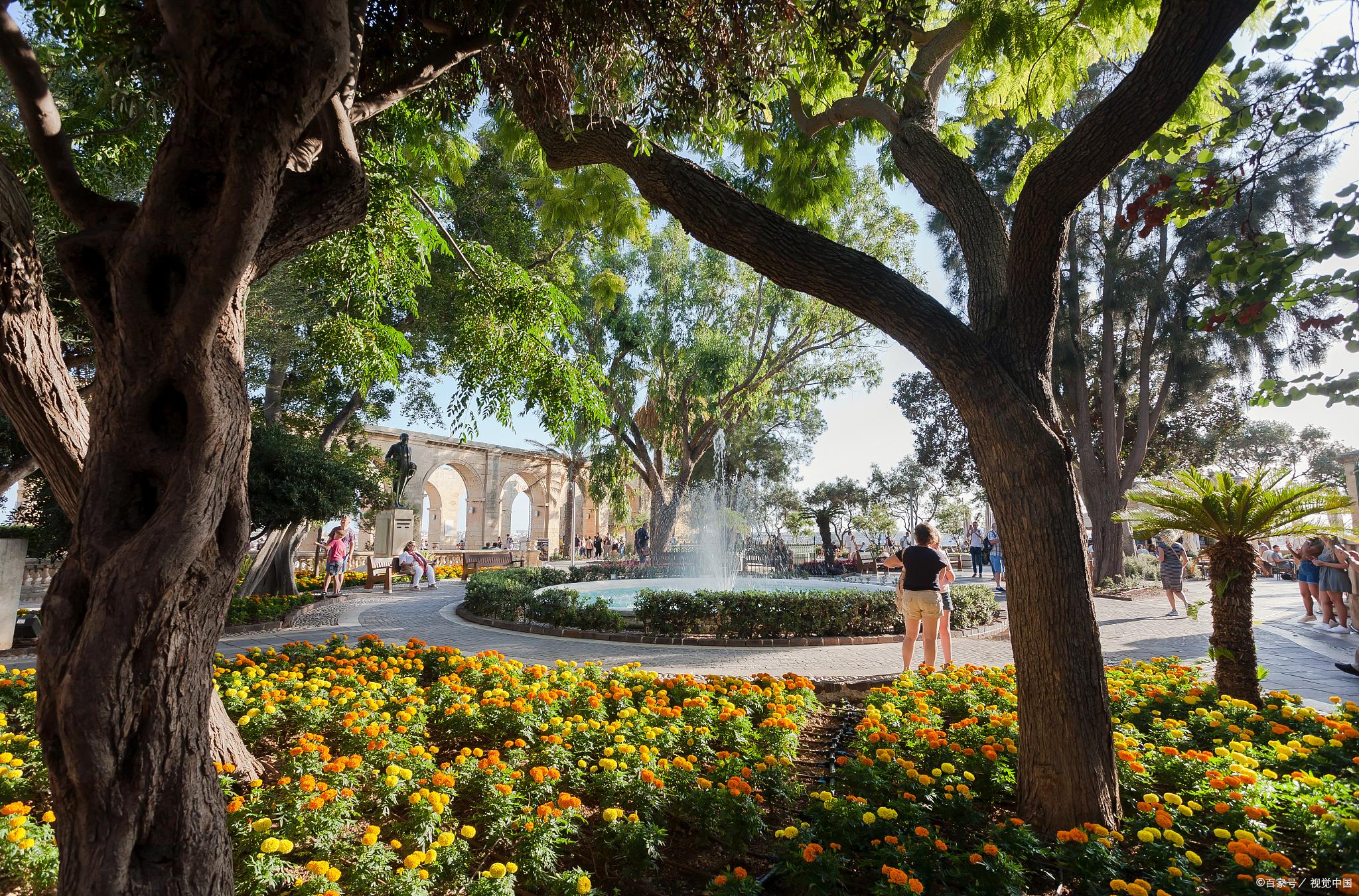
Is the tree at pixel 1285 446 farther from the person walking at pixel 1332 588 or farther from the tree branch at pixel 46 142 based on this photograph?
the tree branch at pixel 46 142

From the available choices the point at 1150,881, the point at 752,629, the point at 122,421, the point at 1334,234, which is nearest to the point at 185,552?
the point at 122,421

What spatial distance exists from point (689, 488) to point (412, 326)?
12.2 metres

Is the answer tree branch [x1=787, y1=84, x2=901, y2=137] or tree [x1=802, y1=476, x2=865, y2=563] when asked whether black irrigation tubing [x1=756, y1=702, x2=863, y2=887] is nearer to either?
tree branch [x1=787, y1=84, x2=901, y2=137]

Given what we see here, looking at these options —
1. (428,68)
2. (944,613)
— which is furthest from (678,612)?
(428,68)

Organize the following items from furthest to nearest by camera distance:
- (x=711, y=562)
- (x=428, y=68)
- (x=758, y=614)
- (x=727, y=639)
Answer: (x=711, y=562), (x=758, y=614), (x=727, y=639), (x=428, y=68)

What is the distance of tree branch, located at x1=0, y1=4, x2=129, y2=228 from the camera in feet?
6.60

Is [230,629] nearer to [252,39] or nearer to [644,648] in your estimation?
[644,648]

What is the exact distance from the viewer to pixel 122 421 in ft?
5.63

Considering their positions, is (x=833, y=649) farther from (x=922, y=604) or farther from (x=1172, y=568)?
(x=1172, y=568)

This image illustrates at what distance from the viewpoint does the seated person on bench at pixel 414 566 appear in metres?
15.7

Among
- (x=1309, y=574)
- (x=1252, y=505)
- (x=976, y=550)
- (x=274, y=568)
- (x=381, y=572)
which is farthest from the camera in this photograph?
(x=976, y=550)

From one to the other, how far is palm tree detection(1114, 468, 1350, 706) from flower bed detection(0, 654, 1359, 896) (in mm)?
256

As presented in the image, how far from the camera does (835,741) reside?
12.9 ft

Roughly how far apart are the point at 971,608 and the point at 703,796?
7.68 metres
